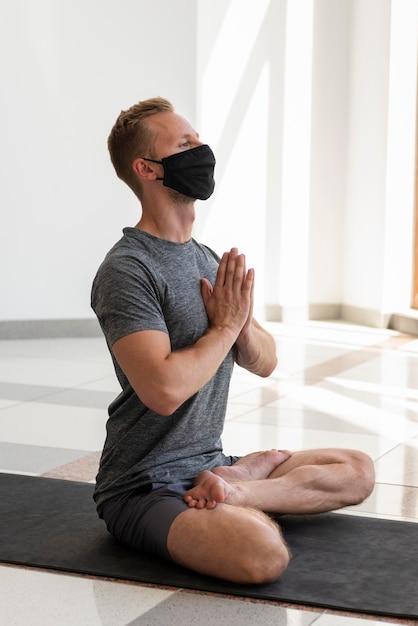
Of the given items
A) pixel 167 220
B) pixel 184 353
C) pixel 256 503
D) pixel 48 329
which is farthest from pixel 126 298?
pixel 48 329

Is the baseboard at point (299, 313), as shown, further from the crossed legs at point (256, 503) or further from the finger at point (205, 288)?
the finger at point (205, 288)

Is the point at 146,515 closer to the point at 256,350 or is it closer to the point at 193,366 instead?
the point at 193,366

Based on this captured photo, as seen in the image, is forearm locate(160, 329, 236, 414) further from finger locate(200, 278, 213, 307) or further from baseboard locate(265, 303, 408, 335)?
baseboard locate(265, 303, 408, 335)

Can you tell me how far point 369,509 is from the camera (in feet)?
9.84

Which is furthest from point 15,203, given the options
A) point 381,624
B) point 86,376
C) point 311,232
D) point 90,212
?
point 381,624

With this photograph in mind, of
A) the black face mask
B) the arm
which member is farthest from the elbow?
the black face mask

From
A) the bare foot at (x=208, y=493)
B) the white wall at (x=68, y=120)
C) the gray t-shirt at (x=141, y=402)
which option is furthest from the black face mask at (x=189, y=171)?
the white wall at (x=68, y=120)

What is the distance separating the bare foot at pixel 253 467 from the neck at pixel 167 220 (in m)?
0.62

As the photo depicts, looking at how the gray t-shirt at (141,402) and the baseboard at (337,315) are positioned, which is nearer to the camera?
the gray t-shirt at (141,402)

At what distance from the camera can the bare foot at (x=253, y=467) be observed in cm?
271

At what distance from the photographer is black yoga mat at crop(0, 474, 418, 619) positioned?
7.52 ft

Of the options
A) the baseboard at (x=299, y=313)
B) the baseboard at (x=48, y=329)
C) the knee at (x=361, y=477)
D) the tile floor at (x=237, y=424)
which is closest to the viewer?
the tile floor at (x=237, y=424)

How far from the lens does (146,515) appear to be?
249 centimetres

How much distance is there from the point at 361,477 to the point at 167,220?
2.92 ft
